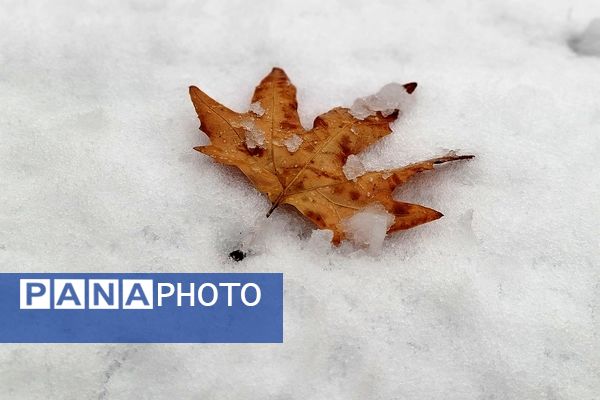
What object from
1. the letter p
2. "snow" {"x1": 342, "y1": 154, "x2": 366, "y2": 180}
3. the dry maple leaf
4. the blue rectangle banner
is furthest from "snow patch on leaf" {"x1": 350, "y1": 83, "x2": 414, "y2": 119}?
the letter p

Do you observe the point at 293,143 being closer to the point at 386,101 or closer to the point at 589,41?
the point at 386,101

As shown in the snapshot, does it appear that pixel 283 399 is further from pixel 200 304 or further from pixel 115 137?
pixel 115 137

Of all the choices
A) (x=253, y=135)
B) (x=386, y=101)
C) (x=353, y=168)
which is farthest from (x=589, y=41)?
(x=253, y=135)

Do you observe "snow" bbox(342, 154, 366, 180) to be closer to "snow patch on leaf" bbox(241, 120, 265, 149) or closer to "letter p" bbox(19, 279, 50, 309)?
"snow patch on leaf" bbox(241, 120, 265, 149)

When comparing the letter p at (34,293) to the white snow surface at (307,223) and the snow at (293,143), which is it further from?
the snow at (293,143)

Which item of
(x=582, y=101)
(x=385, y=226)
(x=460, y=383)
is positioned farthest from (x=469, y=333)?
(x=582, y=101)

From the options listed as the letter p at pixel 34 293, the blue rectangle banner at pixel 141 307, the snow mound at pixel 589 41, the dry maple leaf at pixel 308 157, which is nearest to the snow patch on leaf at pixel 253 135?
the dry maple leaf at pixel 308 157

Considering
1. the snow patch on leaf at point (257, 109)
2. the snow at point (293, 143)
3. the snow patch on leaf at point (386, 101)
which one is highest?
the snow patch on leaf at point (386, 101)
